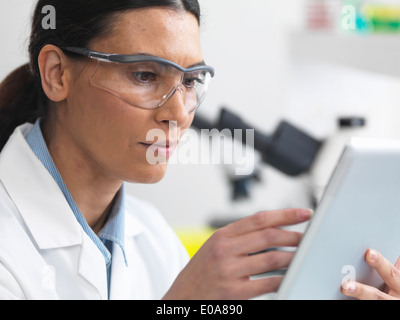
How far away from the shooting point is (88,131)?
31.4 inches

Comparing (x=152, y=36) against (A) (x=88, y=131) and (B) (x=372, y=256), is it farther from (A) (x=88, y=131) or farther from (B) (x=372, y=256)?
(B) (x=372, y=256)

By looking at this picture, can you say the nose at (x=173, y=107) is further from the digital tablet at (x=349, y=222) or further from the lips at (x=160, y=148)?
the digital tablet at (x=349, y=222)

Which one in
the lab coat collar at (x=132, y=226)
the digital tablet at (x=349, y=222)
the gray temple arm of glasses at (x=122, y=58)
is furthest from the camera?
the lab coat collar at (x=132, y=226)

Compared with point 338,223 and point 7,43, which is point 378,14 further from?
point 338,223

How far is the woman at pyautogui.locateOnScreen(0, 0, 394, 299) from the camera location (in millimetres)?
740

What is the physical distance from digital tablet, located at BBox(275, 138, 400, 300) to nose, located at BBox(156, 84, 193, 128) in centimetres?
29

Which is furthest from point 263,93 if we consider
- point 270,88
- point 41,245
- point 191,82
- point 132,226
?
point 41,245

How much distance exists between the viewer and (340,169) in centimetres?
53

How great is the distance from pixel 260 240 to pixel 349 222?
98mm

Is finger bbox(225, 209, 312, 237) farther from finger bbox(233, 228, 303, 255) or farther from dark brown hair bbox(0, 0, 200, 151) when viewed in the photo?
dark brown hair bbox(0, 0, 200, 151)

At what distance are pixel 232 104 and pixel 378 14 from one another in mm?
675

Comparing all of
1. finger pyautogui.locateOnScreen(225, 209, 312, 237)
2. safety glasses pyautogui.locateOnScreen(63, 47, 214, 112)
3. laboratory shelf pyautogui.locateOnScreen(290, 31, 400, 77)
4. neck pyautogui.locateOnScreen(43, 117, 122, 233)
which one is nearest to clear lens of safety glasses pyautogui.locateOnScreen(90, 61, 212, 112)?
safety glasses pyautogui.locateOnScreen(63, 47, 214, 112)

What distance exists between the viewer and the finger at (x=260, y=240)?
57cm

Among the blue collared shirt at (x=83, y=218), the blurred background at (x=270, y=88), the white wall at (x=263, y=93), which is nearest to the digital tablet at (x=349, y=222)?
the blue collared shirt at (x=83, y=218)
